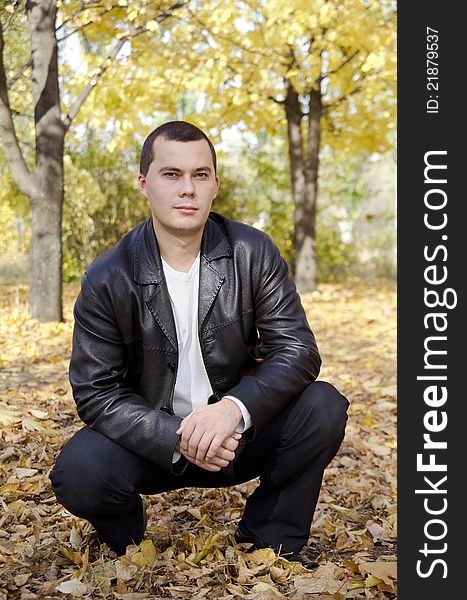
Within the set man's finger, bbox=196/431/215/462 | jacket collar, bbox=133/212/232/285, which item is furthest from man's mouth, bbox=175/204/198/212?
man's finger, bbox=196/431/215/462

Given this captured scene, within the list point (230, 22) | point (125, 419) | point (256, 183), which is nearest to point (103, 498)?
point (125, 419)

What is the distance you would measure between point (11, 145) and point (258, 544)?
20.3 feet

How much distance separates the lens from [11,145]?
8141 mm

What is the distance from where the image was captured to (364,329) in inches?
359

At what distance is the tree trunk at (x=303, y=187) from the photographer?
12.2m

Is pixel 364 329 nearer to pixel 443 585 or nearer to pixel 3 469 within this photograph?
pixel 3 469

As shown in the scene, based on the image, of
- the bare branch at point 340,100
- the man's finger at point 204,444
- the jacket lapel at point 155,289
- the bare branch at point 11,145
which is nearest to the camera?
the man's finger at point 204,444

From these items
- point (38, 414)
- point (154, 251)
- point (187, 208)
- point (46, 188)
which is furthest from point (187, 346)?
point (46, 188)

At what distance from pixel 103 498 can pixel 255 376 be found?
61 cm

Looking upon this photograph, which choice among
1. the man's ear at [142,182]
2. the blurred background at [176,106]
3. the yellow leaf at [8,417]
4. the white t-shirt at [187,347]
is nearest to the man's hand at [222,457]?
the white t-shirt at [187,347]

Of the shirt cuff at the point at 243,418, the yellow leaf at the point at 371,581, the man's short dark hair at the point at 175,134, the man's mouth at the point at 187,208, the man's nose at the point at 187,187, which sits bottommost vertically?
the yellow leaf at the point at 371,581

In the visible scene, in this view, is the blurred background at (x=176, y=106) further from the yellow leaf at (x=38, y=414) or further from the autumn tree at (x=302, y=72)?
the yellow leaf at (x=38, y=414)

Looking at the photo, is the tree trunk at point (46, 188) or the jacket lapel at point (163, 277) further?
the tree trunk at point (46, 188)

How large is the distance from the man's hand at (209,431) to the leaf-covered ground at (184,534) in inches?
16.5
